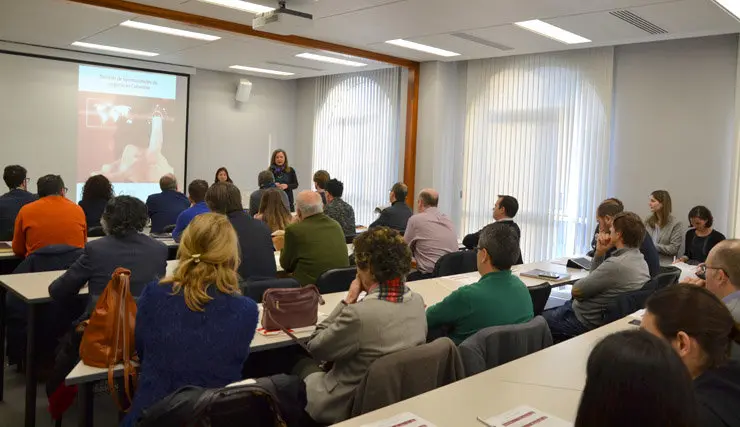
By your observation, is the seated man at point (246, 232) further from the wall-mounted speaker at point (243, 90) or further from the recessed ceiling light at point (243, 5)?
the wall-mounted speaker at point (243, 90)

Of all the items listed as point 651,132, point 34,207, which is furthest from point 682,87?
point 34,207

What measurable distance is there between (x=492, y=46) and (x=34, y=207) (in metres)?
5.00

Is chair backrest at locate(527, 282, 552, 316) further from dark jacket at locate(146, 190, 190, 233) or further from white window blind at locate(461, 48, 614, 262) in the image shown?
dark jacket at locate(146, 190, 190, 233)

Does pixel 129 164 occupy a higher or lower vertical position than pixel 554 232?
higher

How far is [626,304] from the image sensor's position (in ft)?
12.3

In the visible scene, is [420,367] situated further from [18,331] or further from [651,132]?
[651,132]

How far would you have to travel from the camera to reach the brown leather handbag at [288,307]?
2.94 meters

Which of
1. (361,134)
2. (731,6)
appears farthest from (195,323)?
(361,134)

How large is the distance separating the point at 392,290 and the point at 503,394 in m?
0.58

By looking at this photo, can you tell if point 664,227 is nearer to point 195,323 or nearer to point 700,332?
point 700,332

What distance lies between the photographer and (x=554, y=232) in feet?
25.6

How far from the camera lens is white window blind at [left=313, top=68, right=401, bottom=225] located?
9641 mm

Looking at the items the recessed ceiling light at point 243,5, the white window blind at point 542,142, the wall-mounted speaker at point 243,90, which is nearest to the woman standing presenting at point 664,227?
the white window blind at point 542,142

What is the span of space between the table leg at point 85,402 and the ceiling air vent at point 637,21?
4.91m
